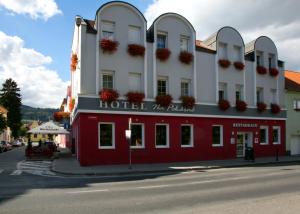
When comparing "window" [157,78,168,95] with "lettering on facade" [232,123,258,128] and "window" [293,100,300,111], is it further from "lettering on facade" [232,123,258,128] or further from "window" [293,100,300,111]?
"window" [293,100,300,111]

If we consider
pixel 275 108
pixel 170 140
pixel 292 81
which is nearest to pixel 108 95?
pixel 170 140

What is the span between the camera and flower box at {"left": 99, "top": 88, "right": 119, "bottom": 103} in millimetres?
23188

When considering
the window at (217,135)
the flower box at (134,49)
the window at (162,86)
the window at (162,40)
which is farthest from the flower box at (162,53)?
Answer: the window at (217,135)

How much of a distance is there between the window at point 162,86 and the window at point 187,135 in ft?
9.06

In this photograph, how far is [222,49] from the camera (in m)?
29.4

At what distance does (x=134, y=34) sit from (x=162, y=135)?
692cm

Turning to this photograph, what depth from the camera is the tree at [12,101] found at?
77312mm

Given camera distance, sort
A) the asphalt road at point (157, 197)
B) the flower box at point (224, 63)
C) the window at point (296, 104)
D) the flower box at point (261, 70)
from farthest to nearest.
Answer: the window at point (296, 104) < the flower box at point (261, 70) < the flower box at point (224, 63) < the asphalt road at point (157, 197)

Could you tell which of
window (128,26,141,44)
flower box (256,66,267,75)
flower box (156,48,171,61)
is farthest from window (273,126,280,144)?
window (128,26,141,44)

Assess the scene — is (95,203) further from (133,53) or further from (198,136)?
(198,136)

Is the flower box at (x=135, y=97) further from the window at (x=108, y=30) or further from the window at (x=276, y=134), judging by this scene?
the window at (x=276, y=134)

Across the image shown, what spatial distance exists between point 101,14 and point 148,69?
4610 millimetres

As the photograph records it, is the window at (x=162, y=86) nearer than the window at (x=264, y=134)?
Yes

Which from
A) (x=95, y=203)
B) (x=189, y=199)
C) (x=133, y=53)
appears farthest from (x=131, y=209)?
(x=133, y=53)
